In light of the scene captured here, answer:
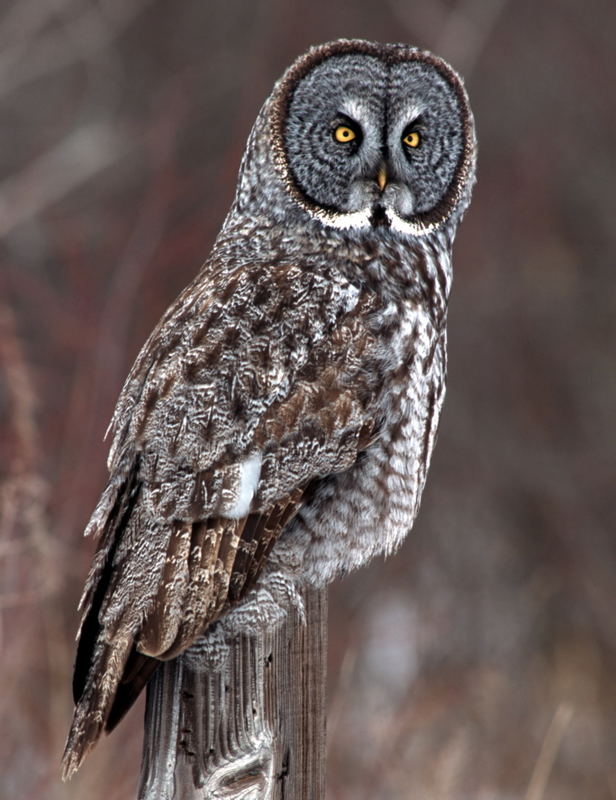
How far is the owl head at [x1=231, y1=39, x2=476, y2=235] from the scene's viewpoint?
10.4 ft

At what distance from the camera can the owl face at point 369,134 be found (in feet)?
10.4

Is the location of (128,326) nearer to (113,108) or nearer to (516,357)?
(113,108)

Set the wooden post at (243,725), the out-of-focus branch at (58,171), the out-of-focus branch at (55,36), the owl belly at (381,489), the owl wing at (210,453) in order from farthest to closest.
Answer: the out-of-focus branch at (55,36) → the out-of-focus branch at (58,171) → the owl belly at (381,489) → the owl wing at (210,453) → the wooden post at (243,725)

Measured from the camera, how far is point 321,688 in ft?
8.13

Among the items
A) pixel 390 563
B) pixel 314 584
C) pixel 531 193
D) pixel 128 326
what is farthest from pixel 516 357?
pixel 314 584

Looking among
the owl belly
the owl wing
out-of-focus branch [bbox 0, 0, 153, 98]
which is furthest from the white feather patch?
out-of-focus branch [bbox 0, 0, 153, 98]

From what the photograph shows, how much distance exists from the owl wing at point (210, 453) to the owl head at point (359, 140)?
0.33m

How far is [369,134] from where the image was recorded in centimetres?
321

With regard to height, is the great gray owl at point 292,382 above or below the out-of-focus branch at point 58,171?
below

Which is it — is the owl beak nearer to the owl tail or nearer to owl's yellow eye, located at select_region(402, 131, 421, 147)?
owl's yellow eye, located at select_region(402, 131, 421, 147)

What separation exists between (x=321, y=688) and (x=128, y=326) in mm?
4249

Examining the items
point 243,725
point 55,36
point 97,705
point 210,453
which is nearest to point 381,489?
point 210,453

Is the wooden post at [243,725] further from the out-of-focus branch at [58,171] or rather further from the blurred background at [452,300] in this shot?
the out-of-focus branch at [58,171]

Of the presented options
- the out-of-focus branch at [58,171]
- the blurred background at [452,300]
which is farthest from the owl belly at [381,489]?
the out-of-focus branch at [58,171]
